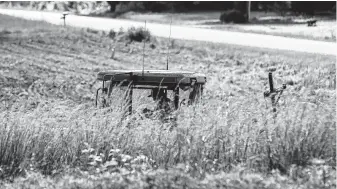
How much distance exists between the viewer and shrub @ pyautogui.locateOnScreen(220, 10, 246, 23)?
4463 centimetres

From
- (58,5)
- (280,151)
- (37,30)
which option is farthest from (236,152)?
(58,5)

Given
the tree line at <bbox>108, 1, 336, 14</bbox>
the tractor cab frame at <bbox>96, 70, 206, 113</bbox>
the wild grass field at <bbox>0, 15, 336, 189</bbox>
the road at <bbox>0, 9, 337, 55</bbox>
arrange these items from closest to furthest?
the wild grass field at <bbox>0, 15, 336, 189</bbox>, the tractor cab frame at <bbox>96, 70, 206, 113</bbox>, the road at <bbox>0, 9, 337, 55</bbox>, the tree line at <bbox>108, 1, 336, 14</bbox>

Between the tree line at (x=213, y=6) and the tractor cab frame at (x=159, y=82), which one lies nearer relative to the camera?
the tractor cab frame at (x=159, y=82)

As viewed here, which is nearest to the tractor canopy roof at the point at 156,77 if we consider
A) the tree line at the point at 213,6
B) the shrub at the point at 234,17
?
the shrub at the point at 234,17

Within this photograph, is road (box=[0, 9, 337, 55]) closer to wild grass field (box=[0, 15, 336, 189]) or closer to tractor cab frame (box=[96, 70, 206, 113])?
tractor cab frame (box=[96, 70, 206, 113])

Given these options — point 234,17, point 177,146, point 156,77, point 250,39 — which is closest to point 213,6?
point 234,17

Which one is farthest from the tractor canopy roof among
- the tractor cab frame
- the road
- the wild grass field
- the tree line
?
the tree line

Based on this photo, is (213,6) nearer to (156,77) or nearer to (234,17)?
(234,17)

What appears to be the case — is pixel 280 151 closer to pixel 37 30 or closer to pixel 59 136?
pixel 59 136

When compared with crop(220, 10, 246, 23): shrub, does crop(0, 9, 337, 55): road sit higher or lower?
lower

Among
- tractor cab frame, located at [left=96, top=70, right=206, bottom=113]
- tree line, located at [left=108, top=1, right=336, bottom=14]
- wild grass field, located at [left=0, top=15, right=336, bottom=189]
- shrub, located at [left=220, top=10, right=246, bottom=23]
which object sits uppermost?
tree line, located at [left=108, top=1, right=336, bottom=14]

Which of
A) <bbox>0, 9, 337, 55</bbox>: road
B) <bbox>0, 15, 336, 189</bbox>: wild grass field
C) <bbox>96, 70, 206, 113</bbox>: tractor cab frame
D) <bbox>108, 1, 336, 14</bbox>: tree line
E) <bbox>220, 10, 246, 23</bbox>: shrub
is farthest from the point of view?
<bbox>108, 1, 336, 14</bbox>: tree line

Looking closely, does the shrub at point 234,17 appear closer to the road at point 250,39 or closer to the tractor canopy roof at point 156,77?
the road at point 250,39

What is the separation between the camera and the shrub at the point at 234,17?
44628mm
